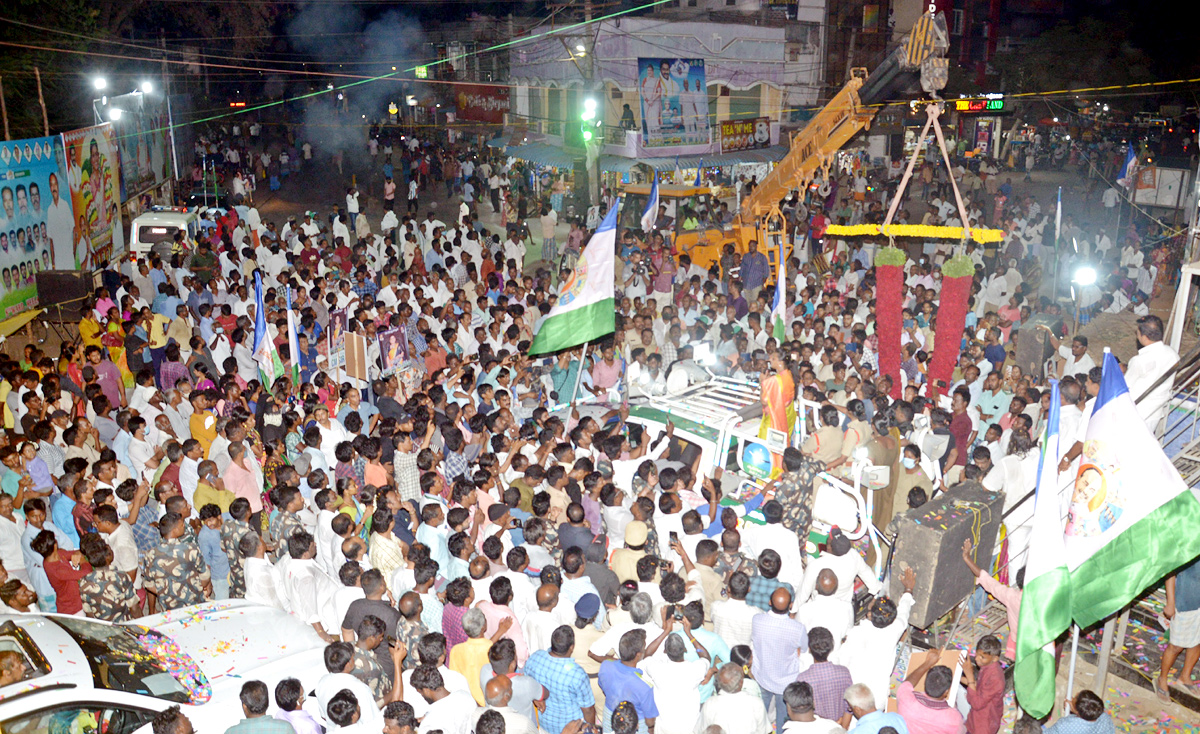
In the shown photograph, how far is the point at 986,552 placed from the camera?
6.99m

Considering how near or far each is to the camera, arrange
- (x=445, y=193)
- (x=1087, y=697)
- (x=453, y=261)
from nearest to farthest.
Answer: (x=1087, y=697) → (x=453, y=261) → (x=445, y=193)

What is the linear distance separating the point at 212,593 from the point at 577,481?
321 centimetres

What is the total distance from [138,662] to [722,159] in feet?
78.6

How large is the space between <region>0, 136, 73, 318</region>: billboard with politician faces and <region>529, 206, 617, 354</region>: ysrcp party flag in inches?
455

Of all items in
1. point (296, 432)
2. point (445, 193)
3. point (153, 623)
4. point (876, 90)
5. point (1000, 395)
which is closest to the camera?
point (153, 623)

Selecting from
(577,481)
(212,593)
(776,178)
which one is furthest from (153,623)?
(776,178)

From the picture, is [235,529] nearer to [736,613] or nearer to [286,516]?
[286,516]

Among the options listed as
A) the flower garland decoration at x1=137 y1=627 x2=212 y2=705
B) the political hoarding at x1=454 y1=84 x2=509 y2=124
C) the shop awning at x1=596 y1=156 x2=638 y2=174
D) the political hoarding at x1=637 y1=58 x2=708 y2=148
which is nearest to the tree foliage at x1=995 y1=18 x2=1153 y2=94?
the political hoarding at x1=637 y1=58 x2=708 y2=148

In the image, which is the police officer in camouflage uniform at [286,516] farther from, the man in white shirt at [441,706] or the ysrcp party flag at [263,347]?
the ysrcp party flag at [263,347]

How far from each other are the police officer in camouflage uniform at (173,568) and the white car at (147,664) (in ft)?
0.84

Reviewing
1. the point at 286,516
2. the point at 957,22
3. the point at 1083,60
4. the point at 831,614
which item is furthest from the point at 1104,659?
the point at 957,22

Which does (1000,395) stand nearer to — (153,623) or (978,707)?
(978,707)

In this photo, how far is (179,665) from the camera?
20.2ft

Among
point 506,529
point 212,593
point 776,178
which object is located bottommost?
point 212,593
